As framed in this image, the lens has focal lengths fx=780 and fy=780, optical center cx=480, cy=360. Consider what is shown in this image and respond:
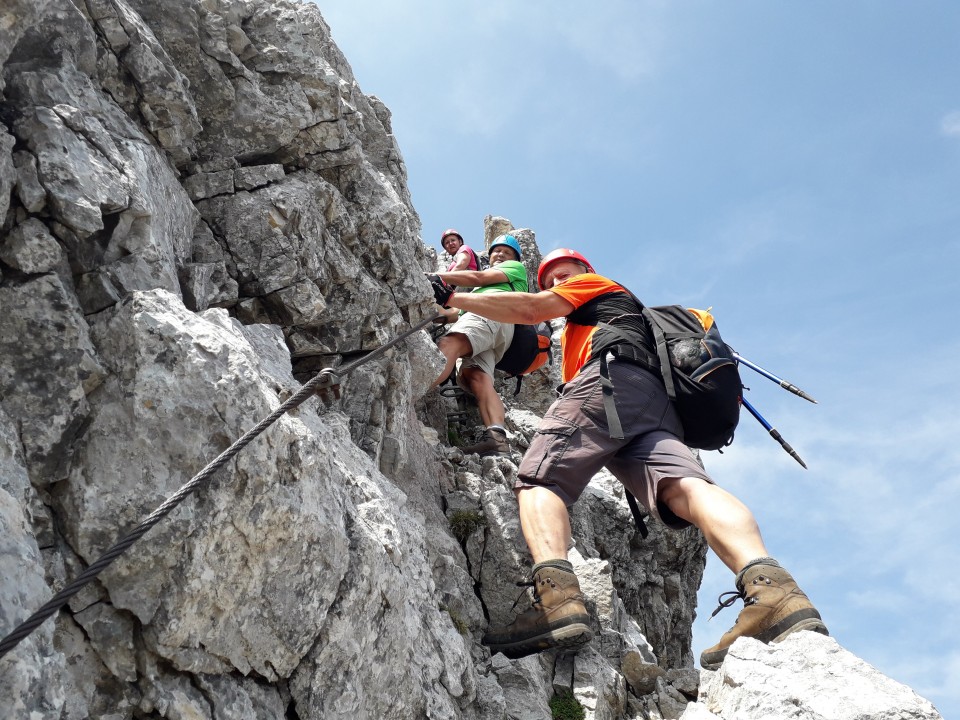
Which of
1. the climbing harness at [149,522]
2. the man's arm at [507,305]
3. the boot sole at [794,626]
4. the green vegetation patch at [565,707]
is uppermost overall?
the man's arm at [507,305]

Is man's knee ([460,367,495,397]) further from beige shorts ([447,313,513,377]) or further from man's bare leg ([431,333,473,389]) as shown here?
man's bare leg ([431,333,473,389])

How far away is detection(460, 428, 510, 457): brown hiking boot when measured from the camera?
10.7m

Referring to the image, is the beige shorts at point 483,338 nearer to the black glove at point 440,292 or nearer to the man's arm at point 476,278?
the man's arm at point 476,278

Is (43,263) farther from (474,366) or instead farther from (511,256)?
(511,256)

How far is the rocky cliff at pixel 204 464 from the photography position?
182 inches

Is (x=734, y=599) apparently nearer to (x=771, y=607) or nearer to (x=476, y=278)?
(x=771, y=607)

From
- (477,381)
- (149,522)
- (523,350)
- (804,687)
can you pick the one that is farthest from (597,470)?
(523,350)

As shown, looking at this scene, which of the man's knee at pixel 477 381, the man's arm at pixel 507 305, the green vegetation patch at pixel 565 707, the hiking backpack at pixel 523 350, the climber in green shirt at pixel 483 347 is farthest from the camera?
the hiking backpack at pixel 523 350

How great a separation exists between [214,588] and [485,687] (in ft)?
9.02

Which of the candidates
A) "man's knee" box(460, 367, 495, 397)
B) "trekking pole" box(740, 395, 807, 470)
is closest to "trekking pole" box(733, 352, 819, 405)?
"trekking pole" box(740, 395, 807, 470)

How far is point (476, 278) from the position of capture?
432 inches

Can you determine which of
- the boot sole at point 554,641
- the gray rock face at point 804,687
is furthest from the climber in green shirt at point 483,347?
the gray rock face at point 804,687

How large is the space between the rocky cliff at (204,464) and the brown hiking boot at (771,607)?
25cm

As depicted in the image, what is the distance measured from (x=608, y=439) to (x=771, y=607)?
1.96 m
